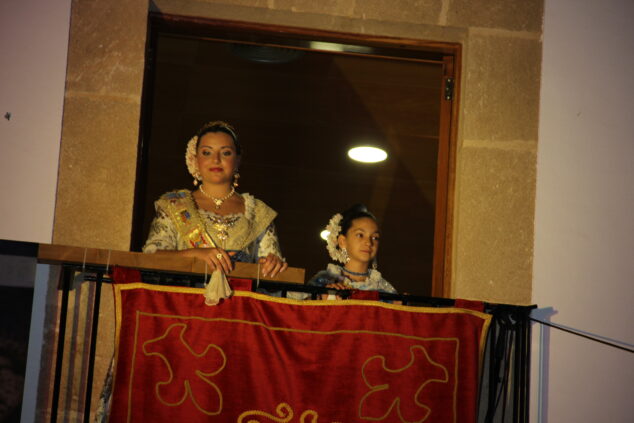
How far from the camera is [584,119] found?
170 inches

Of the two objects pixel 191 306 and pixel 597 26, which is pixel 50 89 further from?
pixel 597 26

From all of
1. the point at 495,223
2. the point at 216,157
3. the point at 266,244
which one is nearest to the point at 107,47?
the point at 216,157

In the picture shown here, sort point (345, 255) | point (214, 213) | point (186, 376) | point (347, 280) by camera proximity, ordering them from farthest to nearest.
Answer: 1. point (345, 255)
2. point (347, 280)
3. point (214, 213)
4. point (186, 376)

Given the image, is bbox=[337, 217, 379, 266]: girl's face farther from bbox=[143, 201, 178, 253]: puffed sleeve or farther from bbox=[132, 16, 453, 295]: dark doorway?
Result: bbox=[143, 201, 178, 253]: puffed sleeve

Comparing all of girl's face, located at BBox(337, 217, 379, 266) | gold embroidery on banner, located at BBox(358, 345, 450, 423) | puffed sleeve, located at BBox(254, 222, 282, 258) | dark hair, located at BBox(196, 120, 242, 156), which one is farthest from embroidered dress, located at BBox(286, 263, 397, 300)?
gold embroidery on banner, located at BBox(358, 345, 450, 423)

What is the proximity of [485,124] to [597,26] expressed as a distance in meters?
0.88

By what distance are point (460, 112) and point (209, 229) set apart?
1.53 m

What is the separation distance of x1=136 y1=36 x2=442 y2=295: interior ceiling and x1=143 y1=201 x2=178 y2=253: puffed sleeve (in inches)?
82.1

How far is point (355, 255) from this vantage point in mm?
4695

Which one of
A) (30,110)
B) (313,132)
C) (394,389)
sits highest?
(313,132)

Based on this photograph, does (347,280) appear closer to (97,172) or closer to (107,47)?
(97,172)

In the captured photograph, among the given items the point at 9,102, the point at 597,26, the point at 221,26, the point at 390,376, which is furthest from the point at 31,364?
the point at 597,26

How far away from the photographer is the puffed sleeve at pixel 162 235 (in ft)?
12.8

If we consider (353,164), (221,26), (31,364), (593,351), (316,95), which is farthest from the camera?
(353,164)
